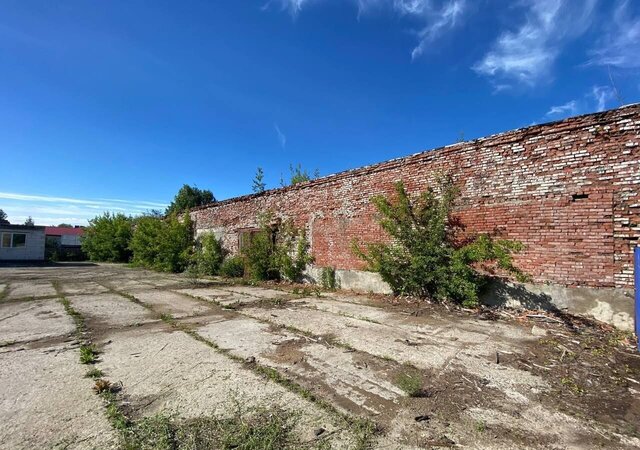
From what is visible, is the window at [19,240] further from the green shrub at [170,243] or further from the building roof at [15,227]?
the green shrub at [170,243]

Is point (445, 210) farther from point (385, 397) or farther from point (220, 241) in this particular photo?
point (220, 241)

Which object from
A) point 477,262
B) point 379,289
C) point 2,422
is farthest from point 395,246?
point 2,422

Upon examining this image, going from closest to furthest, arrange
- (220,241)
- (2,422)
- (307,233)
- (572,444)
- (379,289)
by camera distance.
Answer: (572,444) < (2,422) < (379,289) < (307,233) < (220,241)

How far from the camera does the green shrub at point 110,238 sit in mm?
26031

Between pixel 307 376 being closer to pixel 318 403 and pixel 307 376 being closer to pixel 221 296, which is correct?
pixel 318 403

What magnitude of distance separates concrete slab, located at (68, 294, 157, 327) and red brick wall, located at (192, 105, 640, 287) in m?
6.84

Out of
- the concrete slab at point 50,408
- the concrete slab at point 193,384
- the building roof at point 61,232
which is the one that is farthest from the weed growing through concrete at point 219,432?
the building roof at point 61,232

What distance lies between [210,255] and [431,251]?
11.0 meters

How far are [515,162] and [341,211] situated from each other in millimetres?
5025

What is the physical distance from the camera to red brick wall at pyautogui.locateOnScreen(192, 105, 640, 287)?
17.5 ft

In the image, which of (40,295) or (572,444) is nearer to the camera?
(572,444)

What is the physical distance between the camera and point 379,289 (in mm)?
8969

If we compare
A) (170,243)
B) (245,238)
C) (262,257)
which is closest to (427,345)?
(262,257)

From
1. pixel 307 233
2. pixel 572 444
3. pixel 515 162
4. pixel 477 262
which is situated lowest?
pixel 572 444
